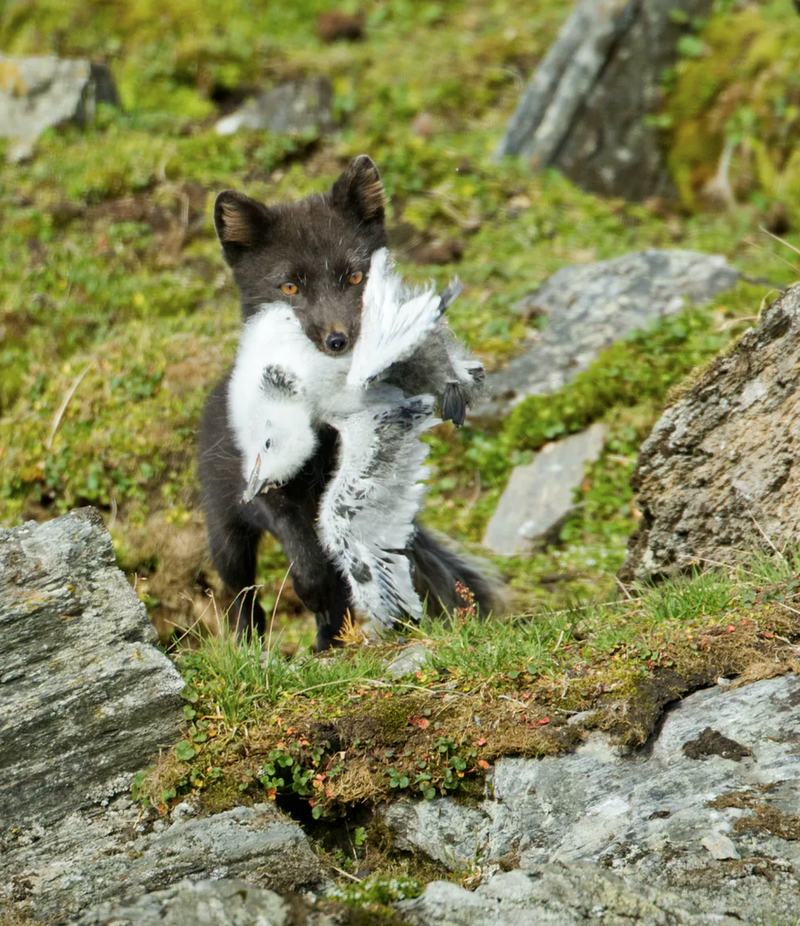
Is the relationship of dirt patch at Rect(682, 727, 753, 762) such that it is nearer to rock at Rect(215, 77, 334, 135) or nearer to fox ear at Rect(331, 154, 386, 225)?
fox ear at Rect(331, 154, 386, 225)

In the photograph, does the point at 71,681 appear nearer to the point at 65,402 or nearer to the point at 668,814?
the point at 668,814

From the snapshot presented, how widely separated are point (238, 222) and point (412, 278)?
13.7ft

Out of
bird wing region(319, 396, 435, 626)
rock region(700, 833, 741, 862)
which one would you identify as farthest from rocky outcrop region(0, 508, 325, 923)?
rock region(700, 833, 741, 862)

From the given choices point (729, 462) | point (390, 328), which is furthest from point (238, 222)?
point (729, 462)

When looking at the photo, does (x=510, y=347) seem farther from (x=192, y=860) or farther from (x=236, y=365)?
(x=192, y=860)

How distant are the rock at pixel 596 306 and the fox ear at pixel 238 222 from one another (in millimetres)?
2936

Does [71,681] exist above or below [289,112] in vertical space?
below

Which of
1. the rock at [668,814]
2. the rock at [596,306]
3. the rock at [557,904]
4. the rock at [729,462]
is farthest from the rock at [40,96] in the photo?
the rock at [557,904]

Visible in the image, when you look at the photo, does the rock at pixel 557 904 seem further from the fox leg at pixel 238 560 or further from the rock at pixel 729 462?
the fox leg at pixel 238 560

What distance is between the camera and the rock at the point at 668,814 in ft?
9.73

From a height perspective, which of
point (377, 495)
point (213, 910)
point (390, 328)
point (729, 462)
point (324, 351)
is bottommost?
point (213, 910)

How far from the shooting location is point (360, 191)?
5531mm

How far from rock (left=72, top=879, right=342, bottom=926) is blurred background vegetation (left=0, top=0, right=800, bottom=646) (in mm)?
2822

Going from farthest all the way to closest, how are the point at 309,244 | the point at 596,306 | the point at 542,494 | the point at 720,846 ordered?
the point at 596,306 → the point at 542,494 → the point at 309,244 → the point at 720,846
